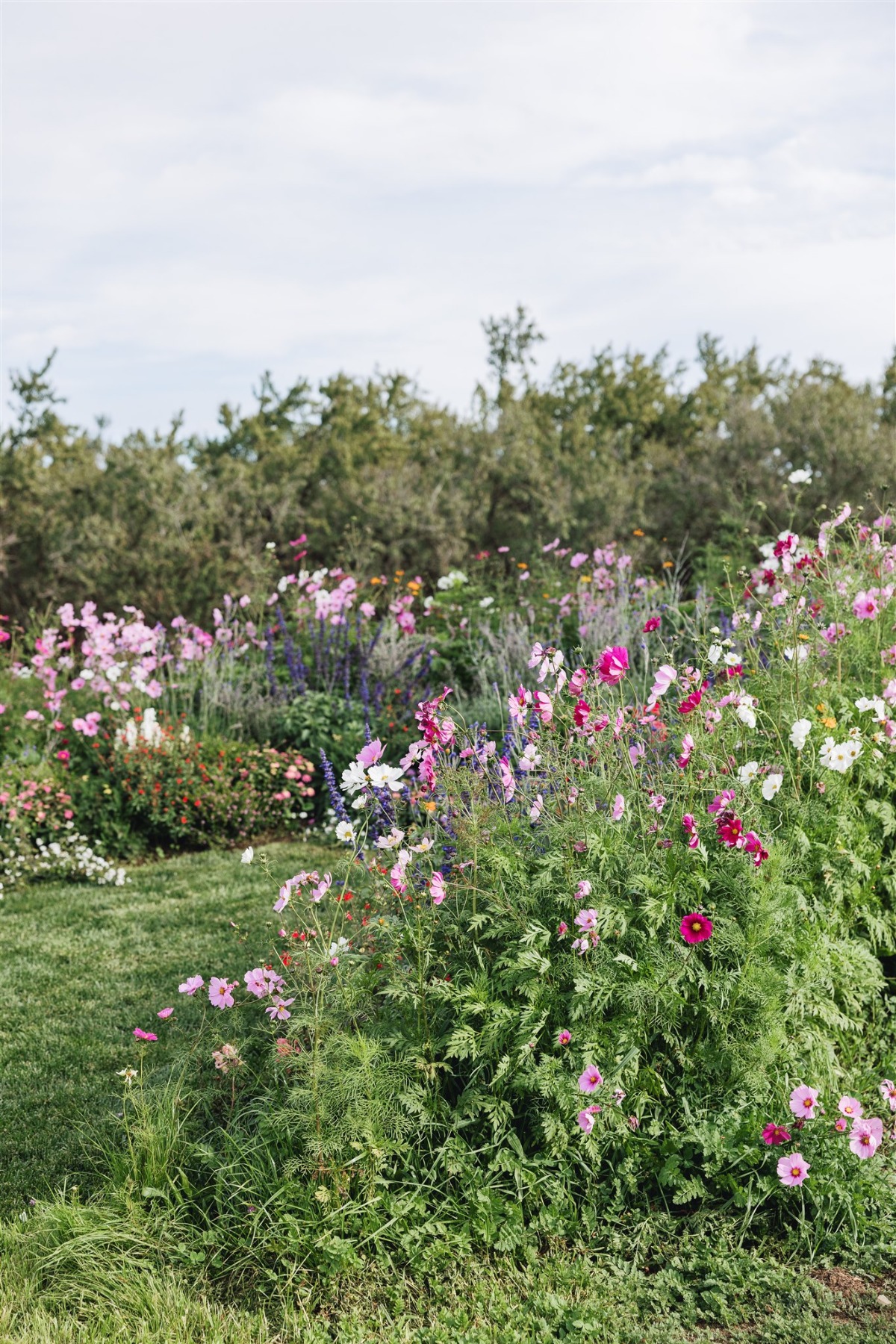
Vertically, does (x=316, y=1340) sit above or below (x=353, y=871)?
below

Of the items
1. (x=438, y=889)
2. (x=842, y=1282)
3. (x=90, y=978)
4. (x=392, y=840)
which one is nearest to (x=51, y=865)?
(x=90, y=978)

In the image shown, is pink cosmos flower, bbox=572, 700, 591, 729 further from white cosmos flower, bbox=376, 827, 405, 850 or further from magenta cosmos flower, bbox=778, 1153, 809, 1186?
magenta cosmos flower, bbox=778, 1153, 809, 1186

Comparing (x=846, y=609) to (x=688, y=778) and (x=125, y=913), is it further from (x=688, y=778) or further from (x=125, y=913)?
(x=125, y=913)

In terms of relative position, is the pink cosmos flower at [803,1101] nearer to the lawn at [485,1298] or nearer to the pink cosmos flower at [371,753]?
the lawn at [485,1298]

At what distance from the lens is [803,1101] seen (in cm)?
283

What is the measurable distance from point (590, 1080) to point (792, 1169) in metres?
0.59

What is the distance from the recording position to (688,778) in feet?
10.1

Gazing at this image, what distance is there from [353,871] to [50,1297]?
2.56 meters

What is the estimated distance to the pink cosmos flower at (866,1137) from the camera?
9.26 feet

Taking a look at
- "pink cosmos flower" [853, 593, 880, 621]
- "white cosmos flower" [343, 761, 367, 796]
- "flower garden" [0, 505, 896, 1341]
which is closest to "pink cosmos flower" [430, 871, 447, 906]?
"flower garden" [0, 505, 896, 1341]

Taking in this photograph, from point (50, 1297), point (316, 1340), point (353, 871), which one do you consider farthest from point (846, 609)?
point (50, 1297)

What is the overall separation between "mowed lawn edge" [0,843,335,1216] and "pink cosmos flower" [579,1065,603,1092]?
151 centimetres

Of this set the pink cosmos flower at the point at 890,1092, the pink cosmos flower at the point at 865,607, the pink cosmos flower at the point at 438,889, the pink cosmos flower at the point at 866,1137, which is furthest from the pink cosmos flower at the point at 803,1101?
the pink cosmos flower at the point at 865,607

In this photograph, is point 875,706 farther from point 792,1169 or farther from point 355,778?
point 355,778
